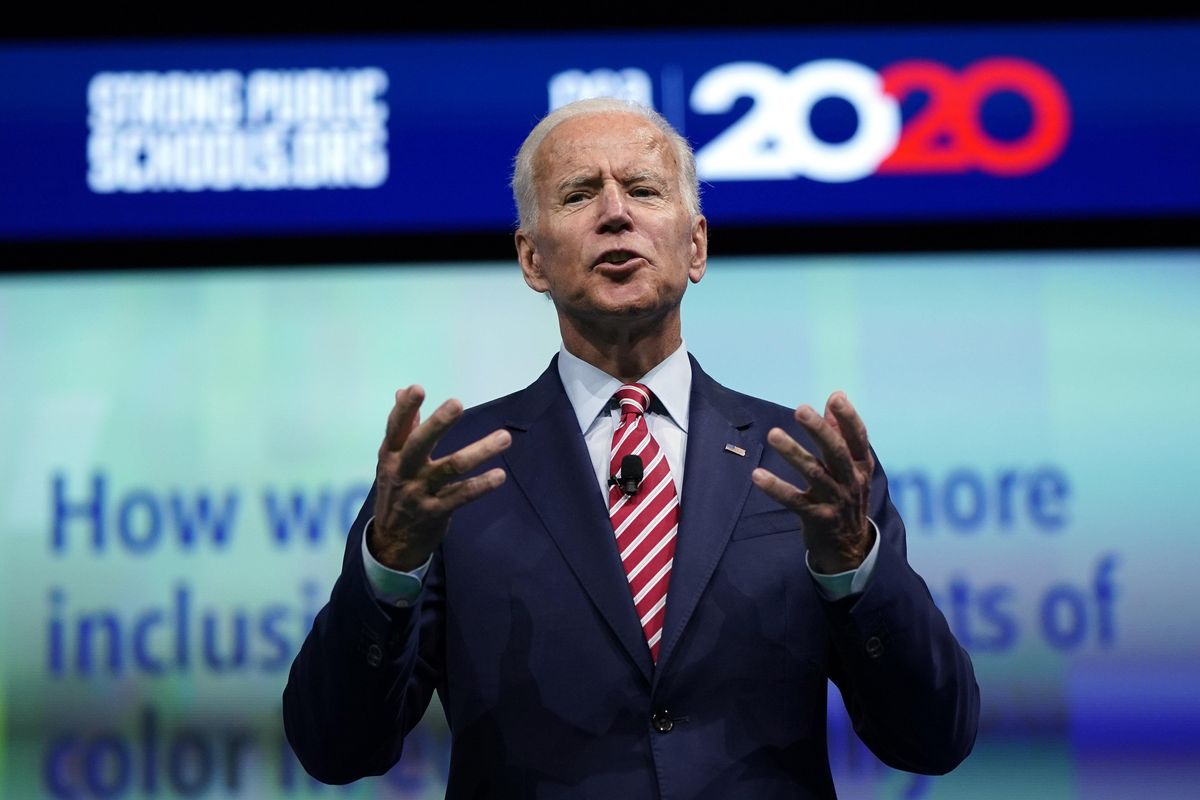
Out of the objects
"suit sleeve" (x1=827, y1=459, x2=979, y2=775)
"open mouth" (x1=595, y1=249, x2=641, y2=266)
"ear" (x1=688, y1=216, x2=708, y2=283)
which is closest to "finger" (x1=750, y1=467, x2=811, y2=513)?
"suit sleeve" (x1=827, y1=459, x2=979, y2=775)

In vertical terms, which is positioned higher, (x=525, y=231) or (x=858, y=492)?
(x=525, y=231)

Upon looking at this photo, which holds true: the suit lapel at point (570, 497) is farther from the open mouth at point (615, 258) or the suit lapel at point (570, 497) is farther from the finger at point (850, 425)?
the finger at point (850, 425)

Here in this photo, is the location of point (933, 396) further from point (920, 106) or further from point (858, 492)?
Result: point (858, 492)

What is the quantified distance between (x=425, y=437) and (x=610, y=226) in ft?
1.93

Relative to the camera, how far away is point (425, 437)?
165 centimetres

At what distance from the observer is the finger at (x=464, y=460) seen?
64.9 inches

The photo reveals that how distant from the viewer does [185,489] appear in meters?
4.53

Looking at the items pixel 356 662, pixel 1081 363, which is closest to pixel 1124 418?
pixel 1081 363

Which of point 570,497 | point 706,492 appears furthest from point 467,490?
point 706,492

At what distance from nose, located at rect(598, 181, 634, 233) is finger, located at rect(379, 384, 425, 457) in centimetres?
54

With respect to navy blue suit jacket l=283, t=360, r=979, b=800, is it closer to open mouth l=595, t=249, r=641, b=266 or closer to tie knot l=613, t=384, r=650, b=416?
tie knot l=613, t=384, r=650, b=416

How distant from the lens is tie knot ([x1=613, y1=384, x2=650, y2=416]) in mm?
2027

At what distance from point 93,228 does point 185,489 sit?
927 millimetres

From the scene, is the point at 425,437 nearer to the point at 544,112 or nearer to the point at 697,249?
the point at 697,249
